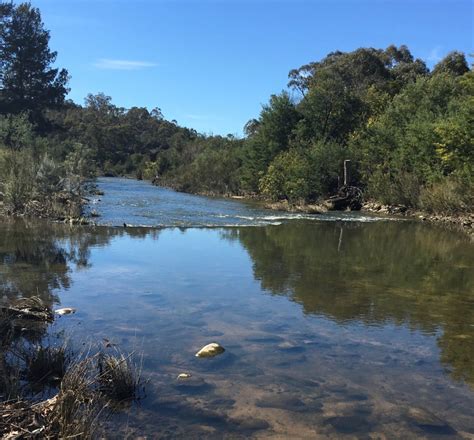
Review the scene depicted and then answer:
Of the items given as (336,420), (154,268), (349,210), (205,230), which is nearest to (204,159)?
(349,210)

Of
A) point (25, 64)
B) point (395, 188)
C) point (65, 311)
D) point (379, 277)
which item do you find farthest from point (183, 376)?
point (25, 64)

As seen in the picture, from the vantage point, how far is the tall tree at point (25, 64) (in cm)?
5478

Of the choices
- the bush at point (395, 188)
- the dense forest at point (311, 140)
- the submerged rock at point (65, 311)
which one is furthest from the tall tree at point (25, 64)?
the submerged rock at point (65, 311)

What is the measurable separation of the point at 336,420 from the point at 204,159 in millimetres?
53972

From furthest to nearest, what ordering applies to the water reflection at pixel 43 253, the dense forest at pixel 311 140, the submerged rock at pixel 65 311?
1. the dense forest at pixel 311 140
2. the water reflection at pixel 43 253
3. the submerged rock at pixel 65 311

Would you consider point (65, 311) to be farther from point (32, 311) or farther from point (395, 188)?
point (395, 188)

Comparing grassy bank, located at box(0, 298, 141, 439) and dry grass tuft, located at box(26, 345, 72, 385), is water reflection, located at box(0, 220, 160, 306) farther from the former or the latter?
dry grass tuft, located at box(26, 345, 72, 385)

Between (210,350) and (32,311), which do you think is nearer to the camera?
(210,350)

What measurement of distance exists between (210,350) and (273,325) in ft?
5.56

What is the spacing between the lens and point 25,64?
184 feet

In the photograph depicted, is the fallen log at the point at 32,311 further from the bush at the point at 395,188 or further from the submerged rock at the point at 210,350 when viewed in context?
the bush at the point at 395,188

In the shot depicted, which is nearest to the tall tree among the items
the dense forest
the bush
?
the dense forest

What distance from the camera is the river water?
5.20 meters

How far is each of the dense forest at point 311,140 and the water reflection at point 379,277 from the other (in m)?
8.81
